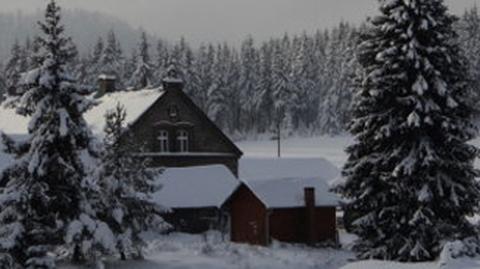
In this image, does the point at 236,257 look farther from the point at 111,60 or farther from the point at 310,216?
the point at 111,60

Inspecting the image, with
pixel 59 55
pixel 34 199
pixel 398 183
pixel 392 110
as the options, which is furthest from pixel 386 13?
pixel 34 199

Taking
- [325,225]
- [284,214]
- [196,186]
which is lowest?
[325,225]

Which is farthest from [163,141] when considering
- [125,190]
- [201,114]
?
[125,190]

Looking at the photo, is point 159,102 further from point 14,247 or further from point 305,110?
point 305,110

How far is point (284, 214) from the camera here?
151ft

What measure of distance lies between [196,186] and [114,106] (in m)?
10.7

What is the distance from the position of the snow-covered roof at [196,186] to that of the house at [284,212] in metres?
2.76

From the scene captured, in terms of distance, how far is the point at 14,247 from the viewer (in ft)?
86.4

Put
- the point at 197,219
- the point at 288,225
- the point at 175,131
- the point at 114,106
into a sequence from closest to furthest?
the point at 288,225
the point at 197,219
the point at 175,131
the point at 114,106

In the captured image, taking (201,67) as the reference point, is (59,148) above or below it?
below

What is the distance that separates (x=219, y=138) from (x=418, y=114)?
30.0 m

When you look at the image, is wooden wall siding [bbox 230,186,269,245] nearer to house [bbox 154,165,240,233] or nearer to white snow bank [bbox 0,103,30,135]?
house [bbox 154,165,240,233]

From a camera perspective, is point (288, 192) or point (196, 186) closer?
point (288, 192)

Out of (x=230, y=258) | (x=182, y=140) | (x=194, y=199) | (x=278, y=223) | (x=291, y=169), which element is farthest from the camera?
(x=291, y=169)
